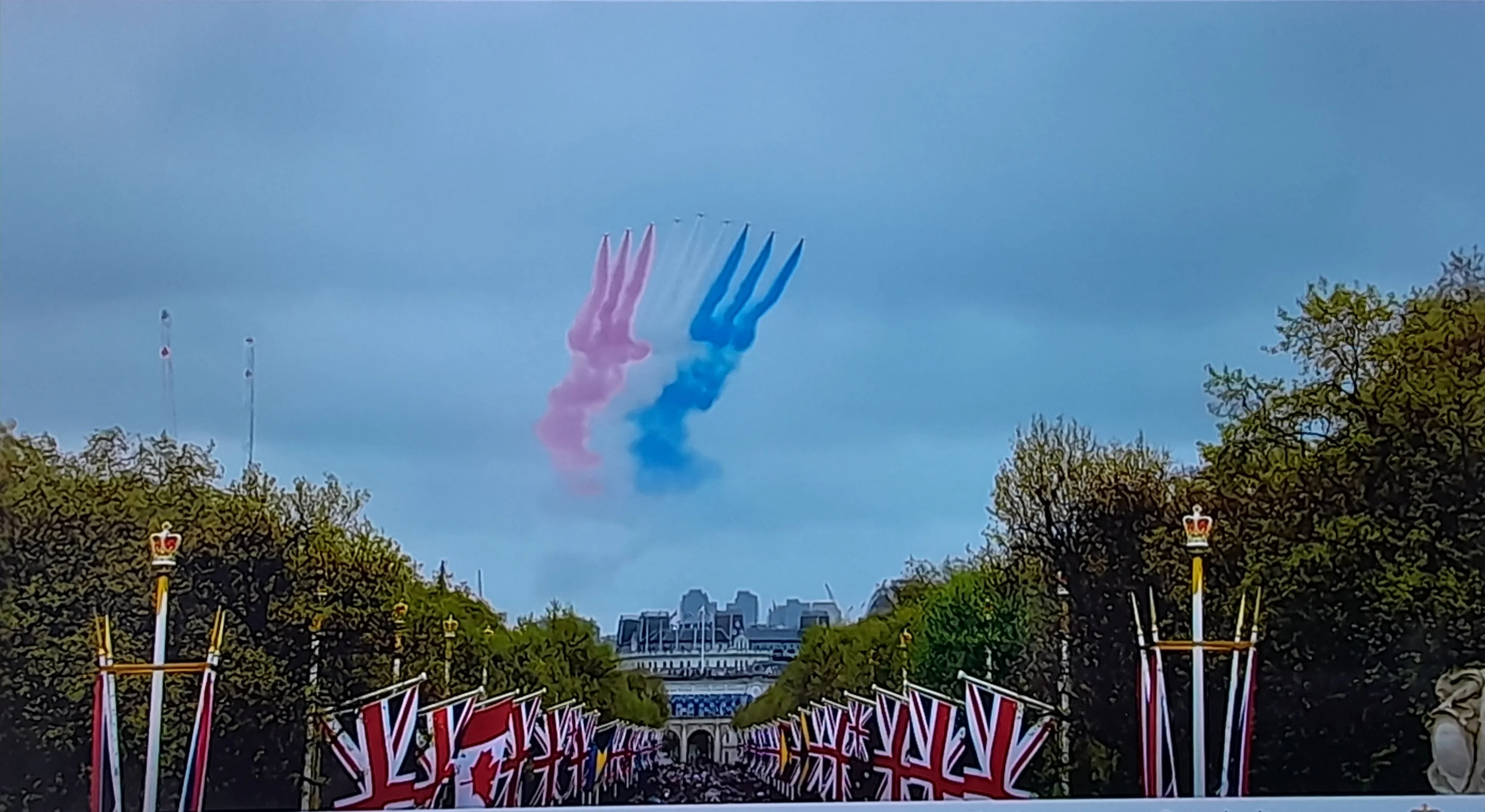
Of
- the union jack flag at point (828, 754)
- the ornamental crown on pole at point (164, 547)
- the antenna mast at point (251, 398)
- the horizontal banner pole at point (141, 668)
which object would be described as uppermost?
the antenna mast at point (251, 398)

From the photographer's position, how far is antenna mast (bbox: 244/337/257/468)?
3.41 metres

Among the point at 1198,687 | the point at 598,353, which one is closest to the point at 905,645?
the point at 1198,687

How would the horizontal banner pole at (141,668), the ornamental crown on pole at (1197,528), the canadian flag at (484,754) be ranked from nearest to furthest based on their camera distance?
the horizontal banner pole at (141,668) → the canadian flag at (484,754) → the ornamental crown on pole at (1197,528)

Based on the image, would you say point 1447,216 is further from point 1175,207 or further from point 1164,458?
point 1164,458

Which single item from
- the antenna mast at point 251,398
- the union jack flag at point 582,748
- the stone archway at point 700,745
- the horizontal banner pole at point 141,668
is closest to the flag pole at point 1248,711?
the stone archway at point 700,745

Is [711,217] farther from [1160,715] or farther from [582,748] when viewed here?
[1160,715]

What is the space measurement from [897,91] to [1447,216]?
153 centimetres

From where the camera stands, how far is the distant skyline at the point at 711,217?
3.42 m

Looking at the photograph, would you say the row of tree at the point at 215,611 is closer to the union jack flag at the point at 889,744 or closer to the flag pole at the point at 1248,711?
the union jack flag at the point at 889,744

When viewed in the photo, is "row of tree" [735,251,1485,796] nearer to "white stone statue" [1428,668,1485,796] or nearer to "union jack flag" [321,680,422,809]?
"white stone statue" [1428,668,1485,796]

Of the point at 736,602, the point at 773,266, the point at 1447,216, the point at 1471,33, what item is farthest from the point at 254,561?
the point at 1471,33

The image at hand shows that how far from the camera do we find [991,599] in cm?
357

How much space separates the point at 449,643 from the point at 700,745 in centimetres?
71

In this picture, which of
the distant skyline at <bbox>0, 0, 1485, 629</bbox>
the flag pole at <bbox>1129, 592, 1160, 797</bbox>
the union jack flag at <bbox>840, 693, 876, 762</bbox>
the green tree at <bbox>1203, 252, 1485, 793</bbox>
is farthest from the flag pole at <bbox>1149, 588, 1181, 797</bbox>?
the union jack flag at <bbox>840, 693, 876, 762</bbox>
